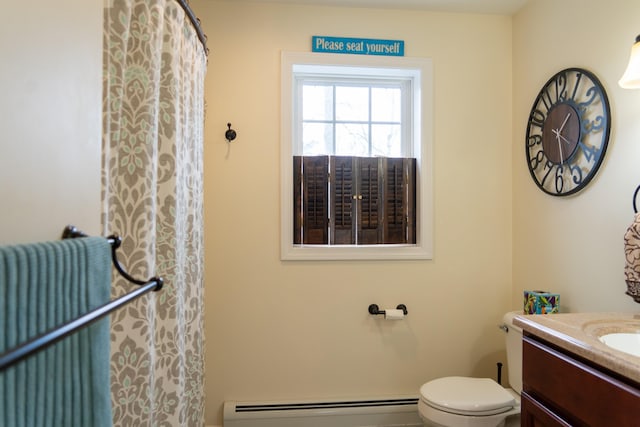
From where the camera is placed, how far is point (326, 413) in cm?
200

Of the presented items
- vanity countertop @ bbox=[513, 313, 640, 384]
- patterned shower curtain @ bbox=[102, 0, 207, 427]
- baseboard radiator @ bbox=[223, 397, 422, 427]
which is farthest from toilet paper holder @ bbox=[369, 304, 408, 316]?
patterned shower curtain @ bbox=[102, 0, 207, 427]

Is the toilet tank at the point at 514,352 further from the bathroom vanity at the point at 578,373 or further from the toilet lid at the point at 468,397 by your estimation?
the bathroom vanity at the point at 578,373

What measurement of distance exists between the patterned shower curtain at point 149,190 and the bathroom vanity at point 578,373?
114 cm

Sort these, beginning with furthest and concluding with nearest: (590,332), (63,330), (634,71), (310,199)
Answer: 1. (310,199)
2. (634,71)
3. (590,332)
4. (63,330)

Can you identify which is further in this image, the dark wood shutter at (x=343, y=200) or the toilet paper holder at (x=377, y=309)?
the dark wood shutter at (x=343, y=200)

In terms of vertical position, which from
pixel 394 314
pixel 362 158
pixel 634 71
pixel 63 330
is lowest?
pixel 394 314

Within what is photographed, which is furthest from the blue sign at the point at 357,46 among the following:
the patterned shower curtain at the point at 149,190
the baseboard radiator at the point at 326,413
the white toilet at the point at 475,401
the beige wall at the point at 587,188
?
the baseboard radiator at the point at 326,413

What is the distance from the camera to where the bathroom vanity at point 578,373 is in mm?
844

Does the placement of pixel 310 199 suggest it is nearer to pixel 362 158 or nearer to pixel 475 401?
pixel 362 158

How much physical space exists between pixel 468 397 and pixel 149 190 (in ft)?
5.11

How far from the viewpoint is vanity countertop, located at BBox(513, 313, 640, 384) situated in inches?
33.4

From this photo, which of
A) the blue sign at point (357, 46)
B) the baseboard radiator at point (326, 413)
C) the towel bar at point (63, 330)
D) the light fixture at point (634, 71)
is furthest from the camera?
the blue sign at point (357, 46)


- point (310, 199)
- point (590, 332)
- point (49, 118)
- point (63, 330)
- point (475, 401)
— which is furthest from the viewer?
point (310, 199)

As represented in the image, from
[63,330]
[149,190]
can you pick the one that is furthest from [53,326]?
[149,190]
